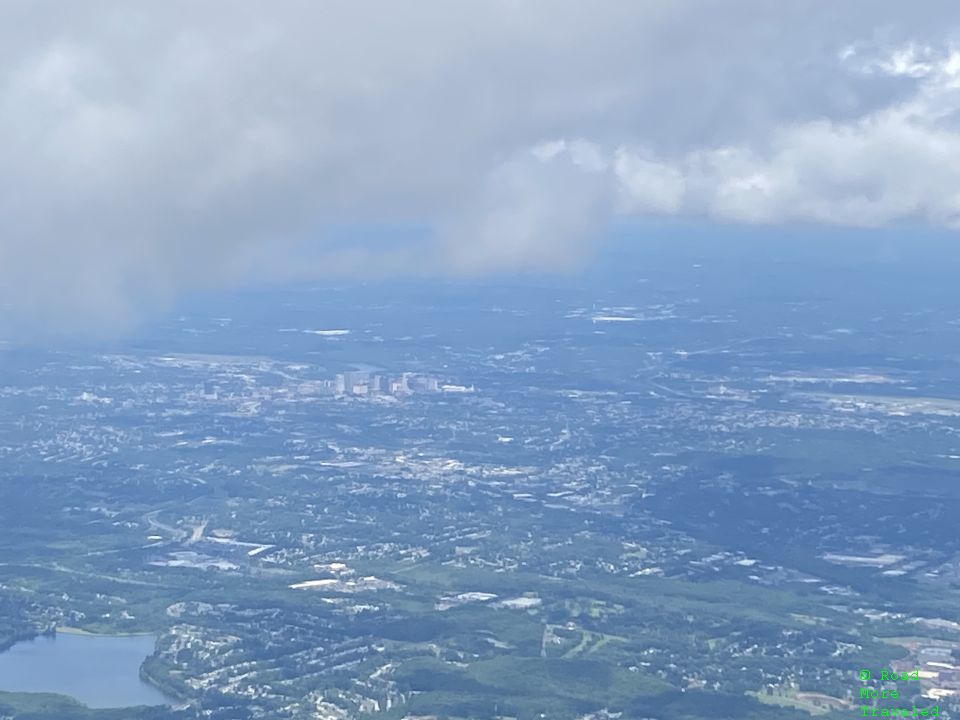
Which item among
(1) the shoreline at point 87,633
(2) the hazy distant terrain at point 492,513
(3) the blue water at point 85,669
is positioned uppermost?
(2) the hazy distant terrain at point 492,513

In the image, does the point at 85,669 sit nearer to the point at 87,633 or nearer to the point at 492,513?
the point at 87,633

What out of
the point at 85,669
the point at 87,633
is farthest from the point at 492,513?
the point at 85,669

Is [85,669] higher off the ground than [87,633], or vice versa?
[87,633]

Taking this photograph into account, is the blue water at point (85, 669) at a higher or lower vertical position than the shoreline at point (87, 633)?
lower

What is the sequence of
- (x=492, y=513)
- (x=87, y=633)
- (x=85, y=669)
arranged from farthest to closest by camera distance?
(x=492, y=513), (x=87, y=633), (x=85, y=669)

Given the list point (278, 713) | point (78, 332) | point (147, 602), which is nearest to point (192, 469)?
point (147, 602)

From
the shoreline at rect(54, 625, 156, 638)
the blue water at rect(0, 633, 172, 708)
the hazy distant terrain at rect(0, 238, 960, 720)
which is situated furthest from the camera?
the shoreline at rect(54, 625, 156, 638)

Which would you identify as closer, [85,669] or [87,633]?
[85,669]

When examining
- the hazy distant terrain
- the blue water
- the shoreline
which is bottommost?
the blue water

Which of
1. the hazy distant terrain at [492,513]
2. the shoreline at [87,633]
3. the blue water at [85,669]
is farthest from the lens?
the shoreline at [87,633]
